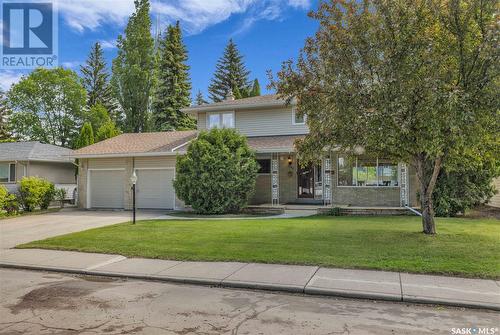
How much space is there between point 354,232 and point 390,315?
5.64 meters

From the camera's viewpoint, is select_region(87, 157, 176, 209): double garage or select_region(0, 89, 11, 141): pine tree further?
select_region(0, 89, 11, 141): pine tree

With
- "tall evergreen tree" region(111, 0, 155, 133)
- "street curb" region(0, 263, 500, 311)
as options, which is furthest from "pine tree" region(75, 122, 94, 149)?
"street curb" region(0, 263, 500, 311)

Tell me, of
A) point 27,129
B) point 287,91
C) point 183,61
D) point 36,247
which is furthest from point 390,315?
point 27,129

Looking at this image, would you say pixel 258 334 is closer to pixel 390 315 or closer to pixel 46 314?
pixel 390 315

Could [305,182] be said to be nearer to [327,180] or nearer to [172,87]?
[327,180]

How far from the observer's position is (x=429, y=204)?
30.7ft

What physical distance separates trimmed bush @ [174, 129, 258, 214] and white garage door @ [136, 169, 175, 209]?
2.88 m

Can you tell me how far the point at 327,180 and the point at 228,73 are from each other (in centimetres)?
3288

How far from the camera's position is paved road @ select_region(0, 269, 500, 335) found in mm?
4254

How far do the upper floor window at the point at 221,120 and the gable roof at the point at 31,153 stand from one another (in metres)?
9.63

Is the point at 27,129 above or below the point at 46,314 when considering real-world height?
above

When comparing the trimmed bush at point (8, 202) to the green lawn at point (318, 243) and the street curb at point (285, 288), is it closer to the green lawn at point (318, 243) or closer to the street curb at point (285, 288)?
the green lawn at point (318, 243)

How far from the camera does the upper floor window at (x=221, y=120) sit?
19.9 metres

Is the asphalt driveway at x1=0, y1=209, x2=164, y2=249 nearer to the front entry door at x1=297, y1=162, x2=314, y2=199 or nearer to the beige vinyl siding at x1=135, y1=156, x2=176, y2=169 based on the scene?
the beige vinyl siding at x1=135, y1=156, x2=176, y2=169
